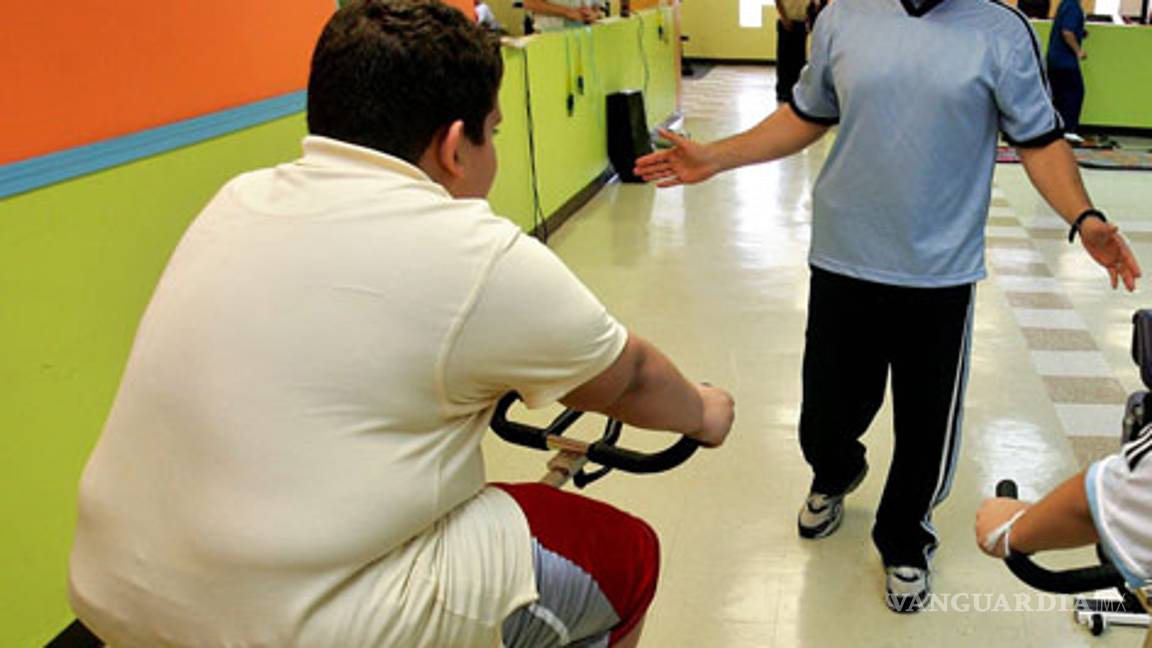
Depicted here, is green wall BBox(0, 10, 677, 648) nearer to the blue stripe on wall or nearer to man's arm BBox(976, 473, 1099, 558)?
the blue stripe on wall

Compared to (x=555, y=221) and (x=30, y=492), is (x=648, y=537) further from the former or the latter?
(x=555, y=221)

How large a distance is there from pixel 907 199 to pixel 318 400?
138 centimetres

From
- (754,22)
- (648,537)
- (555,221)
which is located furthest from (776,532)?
(754,22)

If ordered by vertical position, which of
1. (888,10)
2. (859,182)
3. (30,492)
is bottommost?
(30,492)

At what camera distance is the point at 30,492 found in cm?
185

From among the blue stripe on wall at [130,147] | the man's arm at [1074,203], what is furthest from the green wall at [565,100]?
the man's arm at [1074,203]

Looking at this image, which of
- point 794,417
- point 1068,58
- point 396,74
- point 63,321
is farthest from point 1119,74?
point 396,74

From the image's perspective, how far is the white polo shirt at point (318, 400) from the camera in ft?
2.81

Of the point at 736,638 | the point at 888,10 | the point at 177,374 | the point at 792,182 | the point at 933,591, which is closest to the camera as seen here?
the point at 177,374

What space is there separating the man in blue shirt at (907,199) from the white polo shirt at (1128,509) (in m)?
0.99

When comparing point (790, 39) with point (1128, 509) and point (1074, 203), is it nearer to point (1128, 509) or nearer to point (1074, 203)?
point (1074, 203)

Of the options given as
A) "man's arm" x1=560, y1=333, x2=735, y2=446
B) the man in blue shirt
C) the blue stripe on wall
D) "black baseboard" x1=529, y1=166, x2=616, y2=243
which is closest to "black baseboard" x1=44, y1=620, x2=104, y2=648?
the blue stripe on wall

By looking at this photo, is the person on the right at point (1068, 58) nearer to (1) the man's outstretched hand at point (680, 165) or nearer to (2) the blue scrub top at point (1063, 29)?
(2) the blue scrub top at point (1063, 29)

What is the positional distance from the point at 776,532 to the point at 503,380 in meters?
1.63
